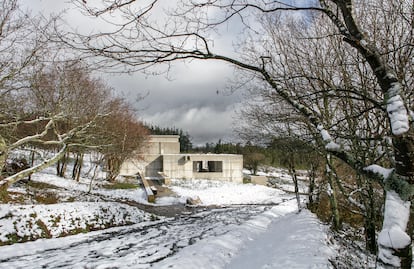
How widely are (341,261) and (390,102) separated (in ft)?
14.7

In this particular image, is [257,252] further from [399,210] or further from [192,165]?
[192,165]

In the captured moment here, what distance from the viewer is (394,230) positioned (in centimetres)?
240

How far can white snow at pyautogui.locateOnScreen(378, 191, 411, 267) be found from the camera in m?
2.38

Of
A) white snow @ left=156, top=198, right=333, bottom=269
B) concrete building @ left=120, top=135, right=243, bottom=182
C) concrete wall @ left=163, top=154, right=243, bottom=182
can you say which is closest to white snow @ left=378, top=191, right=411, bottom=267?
white snow @ left=156, top=198, right=333, bottom=269

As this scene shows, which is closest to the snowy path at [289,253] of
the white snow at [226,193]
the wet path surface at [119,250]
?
the wet path surface at [119,250]

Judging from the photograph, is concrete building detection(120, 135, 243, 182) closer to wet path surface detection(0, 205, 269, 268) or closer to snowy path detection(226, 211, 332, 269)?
wet path surface detection(0, 205, 269, 268)

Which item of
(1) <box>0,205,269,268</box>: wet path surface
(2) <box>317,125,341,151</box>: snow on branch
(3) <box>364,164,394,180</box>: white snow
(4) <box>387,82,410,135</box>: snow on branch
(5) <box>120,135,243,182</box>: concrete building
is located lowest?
(1) <box>0,205,269,268</box>: wet path surface

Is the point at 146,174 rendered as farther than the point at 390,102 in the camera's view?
Yes

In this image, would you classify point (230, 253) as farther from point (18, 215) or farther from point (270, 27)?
point (18, 215)

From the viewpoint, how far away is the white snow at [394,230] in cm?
238

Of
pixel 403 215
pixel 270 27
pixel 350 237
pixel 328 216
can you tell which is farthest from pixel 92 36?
pixel 328 216

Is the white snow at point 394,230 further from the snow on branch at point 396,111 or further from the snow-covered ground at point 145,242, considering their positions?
the snow-covered ground at point 145,242

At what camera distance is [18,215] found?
30.6 ft

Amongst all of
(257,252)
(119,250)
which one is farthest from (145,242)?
(257,252)
